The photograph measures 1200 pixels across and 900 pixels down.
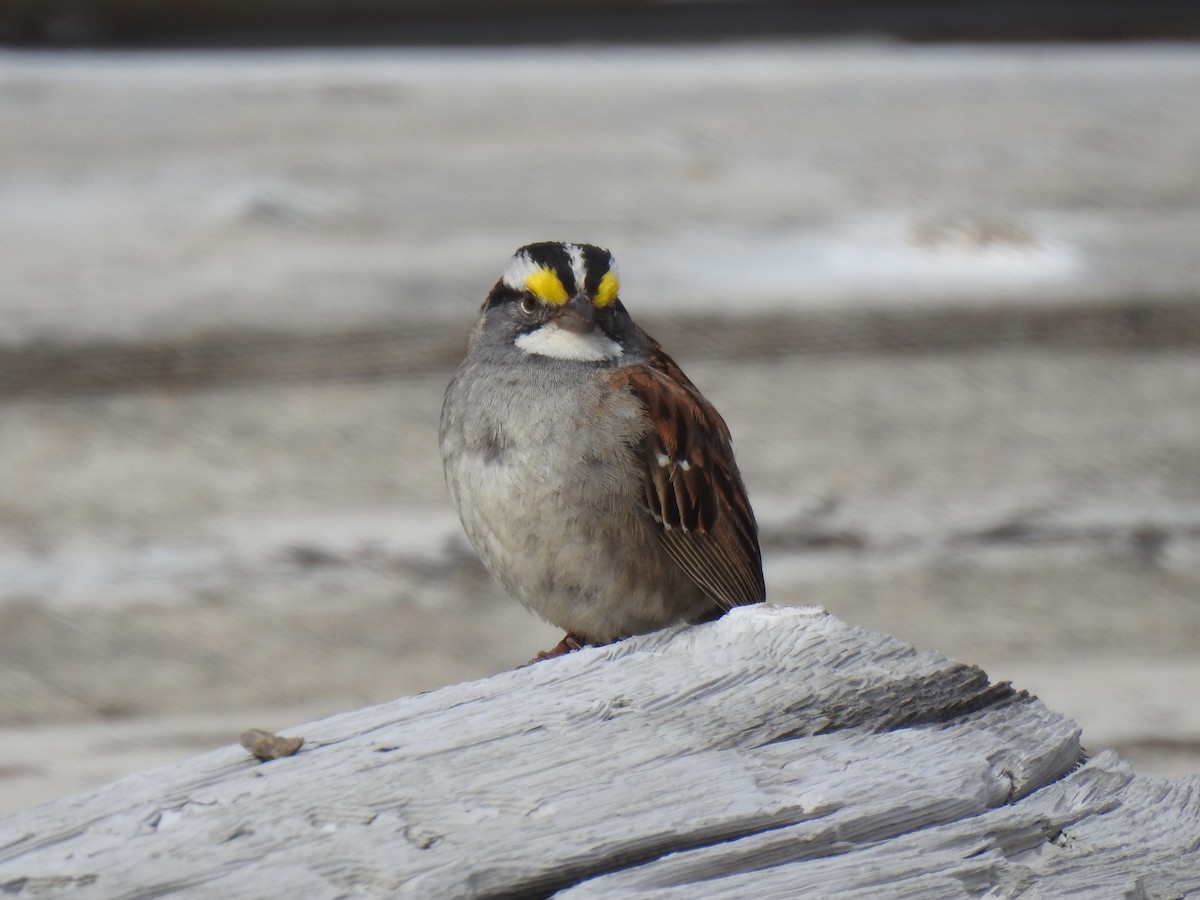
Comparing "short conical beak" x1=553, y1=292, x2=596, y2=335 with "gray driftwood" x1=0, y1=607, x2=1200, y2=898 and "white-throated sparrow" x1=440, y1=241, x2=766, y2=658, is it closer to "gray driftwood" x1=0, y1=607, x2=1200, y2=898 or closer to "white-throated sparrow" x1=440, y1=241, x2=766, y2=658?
"white-throated sparrow" x1=440, y1=241, x2=766, y2=658

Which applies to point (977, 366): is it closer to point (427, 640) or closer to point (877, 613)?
point (877, 613)

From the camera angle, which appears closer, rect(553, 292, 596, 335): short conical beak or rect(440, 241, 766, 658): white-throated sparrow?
rect(440, 241, 766, 658): white-throated sparrow

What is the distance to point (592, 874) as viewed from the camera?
150cm

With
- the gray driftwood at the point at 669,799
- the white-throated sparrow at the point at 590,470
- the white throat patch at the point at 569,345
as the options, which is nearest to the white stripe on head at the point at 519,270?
the white-throated sparrow at the point at 590,470

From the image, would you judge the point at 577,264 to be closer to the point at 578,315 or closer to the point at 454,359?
the point at 578,315

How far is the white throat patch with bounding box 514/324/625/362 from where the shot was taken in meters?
2.80

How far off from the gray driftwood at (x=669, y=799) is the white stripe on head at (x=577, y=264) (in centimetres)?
108

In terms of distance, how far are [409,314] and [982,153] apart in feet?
4.52

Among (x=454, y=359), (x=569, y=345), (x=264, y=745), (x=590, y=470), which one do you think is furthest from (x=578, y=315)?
(x=264, y=745)

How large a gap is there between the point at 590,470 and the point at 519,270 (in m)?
0.48

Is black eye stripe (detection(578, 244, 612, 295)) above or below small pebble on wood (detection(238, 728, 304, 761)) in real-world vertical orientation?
above

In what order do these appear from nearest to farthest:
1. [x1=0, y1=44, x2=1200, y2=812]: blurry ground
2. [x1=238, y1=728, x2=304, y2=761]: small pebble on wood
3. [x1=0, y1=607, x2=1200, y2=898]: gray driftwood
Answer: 1. [x1=0, y1=607, x2=1200, y2=898]: gray driftwood
2. [x1=238, y1=728, x2=304, y2=761]: small pebble on wood
3. [x1=0, y1=44, x2=1200, y2=812]: blurry ground

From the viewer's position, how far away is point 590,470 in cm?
255

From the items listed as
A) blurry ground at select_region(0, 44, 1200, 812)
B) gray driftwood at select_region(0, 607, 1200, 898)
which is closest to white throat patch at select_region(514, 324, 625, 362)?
blurry ground at select_region(0, 44, 1200, 812)
